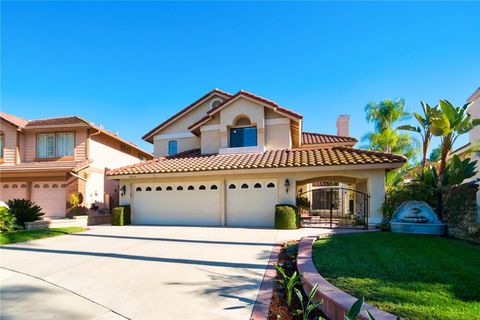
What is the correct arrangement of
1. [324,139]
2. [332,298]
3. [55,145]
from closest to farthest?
[332,298], [55,145], [324,139]

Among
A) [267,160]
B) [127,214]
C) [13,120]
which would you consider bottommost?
[127,214]

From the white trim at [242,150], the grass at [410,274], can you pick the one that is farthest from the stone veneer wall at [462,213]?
A: the white trim at [242,150]

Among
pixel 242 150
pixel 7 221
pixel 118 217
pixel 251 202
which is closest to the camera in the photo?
pixel 7 221

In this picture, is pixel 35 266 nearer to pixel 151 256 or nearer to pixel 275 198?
pixel 151 256

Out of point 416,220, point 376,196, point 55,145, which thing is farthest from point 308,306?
point 55,145

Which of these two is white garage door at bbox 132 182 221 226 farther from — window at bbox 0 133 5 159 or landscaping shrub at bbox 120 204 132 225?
window at bbox 0 133 5 159

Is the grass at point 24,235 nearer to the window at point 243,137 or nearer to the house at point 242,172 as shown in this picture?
the house at point 242,172

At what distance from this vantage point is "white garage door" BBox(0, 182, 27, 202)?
19219mm

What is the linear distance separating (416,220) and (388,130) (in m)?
17.6

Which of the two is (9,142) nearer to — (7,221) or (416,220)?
(7,221)

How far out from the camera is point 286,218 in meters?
12.9

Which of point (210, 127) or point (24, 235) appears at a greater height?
point (210, 127)

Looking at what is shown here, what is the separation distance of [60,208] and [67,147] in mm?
4309

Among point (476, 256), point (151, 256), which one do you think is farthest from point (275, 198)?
point (476, 256)
